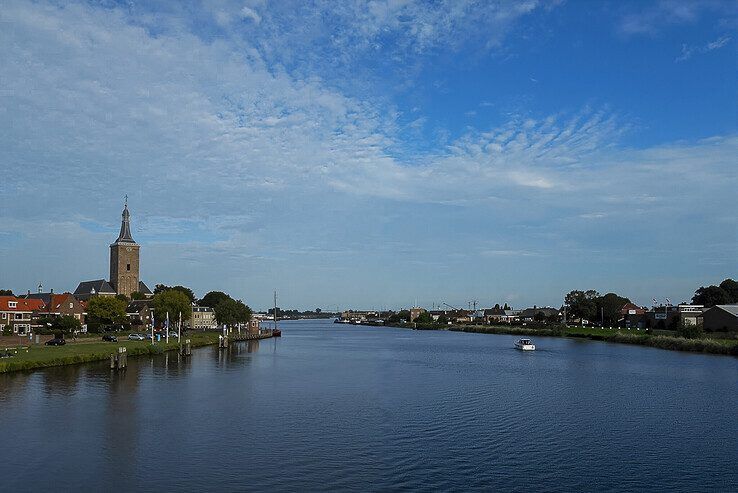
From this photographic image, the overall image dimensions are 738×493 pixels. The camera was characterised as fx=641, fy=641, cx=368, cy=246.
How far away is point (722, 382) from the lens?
41.1 meters

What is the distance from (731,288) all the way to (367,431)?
120355 mm

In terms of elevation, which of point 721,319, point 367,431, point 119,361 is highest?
point 721,319

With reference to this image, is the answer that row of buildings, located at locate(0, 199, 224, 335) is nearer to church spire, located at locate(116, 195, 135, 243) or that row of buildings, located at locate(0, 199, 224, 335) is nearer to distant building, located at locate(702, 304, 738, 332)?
church spire, located at locate(116, 195, 135, 243)

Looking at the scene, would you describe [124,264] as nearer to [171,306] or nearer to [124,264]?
[124,264]

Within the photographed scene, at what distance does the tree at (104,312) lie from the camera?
88.5m

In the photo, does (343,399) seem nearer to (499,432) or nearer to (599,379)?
(499,432)

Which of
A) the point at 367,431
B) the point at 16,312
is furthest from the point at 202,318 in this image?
the point at 367,431

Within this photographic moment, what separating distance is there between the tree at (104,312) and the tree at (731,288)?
107 m

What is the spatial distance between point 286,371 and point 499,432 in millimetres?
27427

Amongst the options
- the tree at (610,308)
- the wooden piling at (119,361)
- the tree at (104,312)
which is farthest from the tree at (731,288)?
the wooden piling at (119,361)

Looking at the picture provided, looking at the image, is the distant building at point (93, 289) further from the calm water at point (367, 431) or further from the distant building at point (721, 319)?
the distant building at point (721, 319)

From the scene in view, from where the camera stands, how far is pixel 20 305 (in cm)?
8731

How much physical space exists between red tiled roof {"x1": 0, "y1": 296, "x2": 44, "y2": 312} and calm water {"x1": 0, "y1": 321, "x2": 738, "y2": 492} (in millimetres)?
46072

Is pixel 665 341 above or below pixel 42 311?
below
